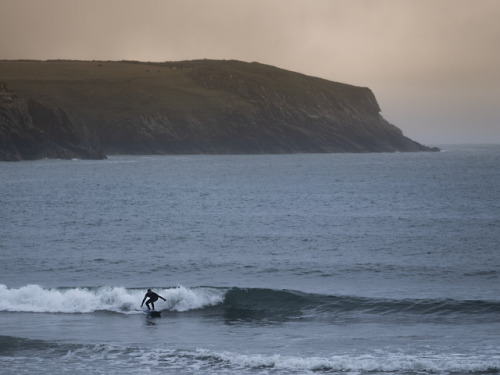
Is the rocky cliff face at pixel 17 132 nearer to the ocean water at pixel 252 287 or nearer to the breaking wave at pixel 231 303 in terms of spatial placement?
the ocean water at pixel 252 287

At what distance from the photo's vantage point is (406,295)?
128 ft

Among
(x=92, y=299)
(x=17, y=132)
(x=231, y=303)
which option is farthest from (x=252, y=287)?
(x=17, y=132)

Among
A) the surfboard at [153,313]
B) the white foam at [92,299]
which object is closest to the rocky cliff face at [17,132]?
the white foam at [92,299]

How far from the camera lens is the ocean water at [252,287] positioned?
28.6 m

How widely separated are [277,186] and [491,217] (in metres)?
52.1

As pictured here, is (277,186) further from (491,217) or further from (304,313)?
(304,313)

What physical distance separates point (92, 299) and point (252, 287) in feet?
25.4

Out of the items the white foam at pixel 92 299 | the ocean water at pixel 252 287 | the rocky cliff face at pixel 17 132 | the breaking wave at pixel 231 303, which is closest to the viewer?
the ocean water at pixel 252 287

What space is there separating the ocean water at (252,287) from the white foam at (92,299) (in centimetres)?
7

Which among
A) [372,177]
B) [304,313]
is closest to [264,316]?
[304,313]

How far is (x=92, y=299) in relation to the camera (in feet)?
125

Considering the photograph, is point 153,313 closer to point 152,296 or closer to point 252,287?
point 152,296

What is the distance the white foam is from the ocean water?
0.07m

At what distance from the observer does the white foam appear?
1465 inches
